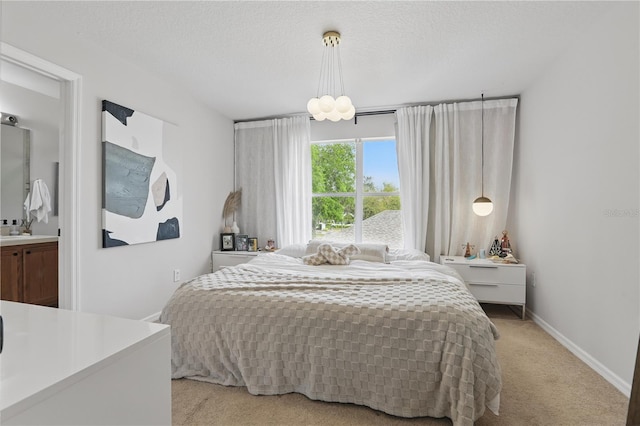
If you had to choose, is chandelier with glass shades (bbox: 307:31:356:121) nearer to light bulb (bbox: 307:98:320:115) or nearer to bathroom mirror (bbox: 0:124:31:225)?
light bulb (bbox: 307:98:320:115)

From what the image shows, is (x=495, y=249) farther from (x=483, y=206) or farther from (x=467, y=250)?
(x=483, y=206)

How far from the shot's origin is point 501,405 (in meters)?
1.86

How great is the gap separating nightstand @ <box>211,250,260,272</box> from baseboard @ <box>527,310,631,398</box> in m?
3.13

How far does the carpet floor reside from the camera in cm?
172

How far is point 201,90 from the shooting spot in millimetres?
3545

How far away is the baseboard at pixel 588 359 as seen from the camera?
6.45ft

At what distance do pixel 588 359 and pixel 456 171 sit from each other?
7.11 feet

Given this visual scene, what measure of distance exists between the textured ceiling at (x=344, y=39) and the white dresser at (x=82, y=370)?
80.0 inches

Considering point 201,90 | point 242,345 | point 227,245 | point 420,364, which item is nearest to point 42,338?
point 242,345

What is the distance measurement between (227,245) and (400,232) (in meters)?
2.27

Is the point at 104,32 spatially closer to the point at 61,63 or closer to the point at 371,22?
the point at 61,63

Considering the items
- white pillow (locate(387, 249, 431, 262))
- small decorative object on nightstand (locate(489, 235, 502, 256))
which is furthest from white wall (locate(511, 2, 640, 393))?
white pillow (locate(387, 249, 431, 262))

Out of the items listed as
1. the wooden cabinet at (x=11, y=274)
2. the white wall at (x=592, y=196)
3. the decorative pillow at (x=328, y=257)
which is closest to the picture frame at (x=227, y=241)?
the decorative pillow at (x=328, y=257)

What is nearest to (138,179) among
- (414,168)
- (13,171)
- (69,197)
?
(69,197)
